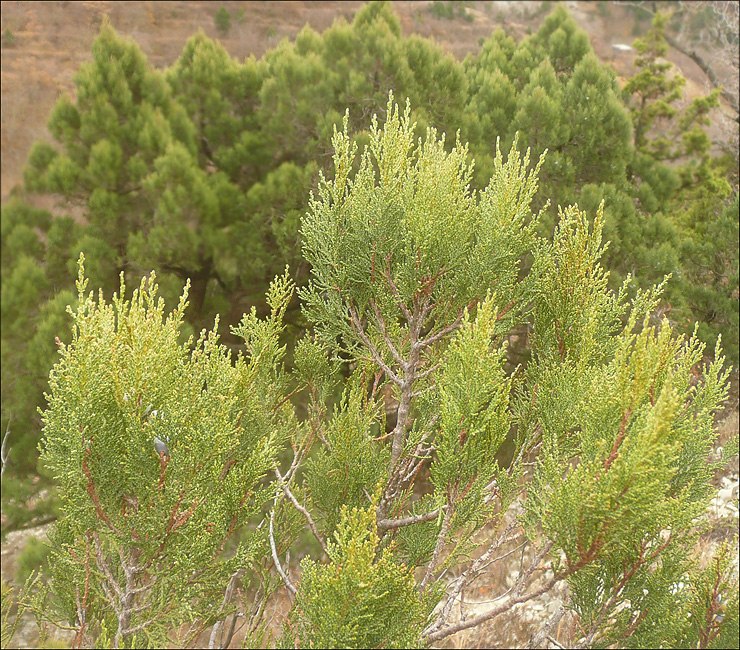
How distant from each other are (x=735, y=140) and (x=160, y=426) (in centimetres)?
1250

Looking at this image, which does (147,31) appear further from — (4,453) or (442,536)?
(442,536)

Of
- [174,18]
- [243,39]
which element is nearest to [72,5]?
[174,18]

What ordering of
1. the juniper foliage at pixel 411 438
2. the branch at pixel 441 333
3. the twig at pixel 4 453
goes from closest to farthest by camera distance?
the juniper foliage at pixel 411 438
the branch at pixel 441 333
the twig at pixel 4 453

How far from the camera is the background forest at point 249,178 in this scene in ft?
19.1

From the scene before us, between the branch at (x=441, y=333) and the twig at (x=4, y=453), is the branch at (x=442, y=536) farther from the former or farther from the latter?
the twig at (x=4, y=453)

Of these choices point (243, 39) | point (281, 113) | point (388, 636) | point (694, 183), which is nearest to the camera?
point (388, 636)

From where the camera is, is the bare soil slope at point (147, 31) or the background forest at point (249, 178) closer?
the background forest at point (249, 178)

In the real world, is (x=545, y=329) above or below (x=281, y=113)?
below

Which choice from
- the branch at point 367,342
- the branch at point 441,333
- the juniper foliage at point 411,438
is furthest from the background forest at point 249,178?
the branch at point 441,333

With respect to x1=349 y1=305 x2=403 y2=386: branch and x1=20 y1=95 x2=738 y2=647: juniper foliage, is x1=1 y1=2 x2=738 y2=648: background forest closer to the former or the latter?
x1=349 y1=305 x2=403 y2=386: branch

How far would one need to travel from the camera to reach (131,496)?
288cm

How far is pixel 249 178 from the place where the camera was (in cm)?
693

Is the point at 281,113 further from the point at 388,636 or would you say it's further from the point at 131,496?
the point at 388,636

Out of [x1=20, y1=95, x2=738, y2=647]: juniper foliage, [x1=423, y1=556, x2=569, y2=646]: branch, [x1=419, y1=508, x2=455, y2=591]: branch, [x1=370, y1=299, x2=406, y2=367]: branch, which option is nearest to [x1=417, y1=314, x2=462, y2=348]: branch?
[x1=20, y1=95, x2=738, y2=647]: juniper foliage
